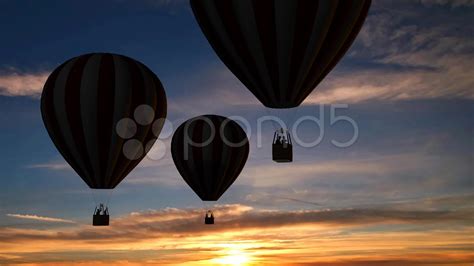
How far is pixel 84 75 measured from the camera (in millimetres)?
37500

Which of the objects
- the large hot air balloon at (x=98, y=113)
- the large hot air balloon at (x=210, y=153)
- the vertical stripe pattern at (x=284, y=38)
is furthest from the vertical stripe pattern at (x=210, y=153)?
the vertical stripe pattern at (x=284, y=38)

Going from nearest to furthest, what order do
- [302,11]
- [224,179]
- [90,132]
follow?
1. [302,11]
2. [90,132]
3. [224,179]

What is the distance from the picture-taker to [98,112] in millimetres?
37344

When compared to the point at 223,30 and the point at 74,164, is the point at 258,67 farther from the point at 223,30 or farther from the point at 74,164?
the point at 74,164

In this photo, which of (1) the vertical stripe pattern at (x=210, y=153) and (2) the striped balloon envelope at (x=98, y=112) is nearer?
(2) the striped balloon envelope at (x=98, y=112)

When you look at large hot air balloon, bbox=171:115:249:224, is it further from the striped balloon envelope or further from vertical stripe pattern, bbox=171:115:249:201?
the striped balloon envelope

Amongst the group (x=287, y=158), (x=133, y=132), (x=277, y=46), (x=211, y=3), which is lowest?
(x=287, y=158)

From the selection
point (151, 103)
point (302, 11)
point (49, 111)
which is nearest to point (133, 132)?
point (151, 103)

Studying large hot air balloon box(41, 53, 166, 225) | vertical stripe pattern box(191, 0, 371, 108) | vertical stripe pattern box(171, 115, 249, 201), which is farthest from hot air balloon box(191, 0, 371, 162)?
vertical stripe pattern box(171, 115, 249, 201)

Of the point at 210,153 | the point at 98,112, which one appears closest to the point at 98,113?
the point at 98,112

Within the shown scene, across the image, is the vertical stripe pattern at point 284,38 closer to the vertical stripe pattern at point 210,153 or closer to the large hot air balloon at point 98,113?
the large hot air balloon at point 98,113

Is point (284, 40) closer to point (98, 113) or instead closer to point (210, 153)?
point (98, 113)

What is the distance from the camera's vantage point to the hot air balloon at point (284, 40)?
32.5m

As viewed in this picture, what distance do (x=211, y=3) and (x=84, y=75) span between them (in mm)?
7813
